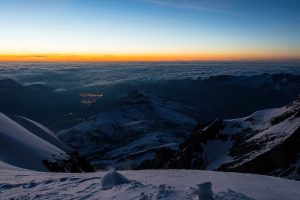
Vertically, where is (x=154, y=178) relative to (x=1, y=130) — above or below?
above

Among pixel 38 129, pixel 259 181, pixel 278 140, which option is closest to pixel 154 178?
pixel 259 181

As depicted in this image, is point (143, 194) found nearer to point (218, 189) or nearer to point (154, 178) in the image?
point (218, 189)

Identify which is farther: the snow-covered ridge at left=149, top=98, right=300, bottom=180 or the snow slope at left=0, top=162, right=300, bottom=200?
the snow-covered ridge at left=149, top=98, right=300, bottom=180

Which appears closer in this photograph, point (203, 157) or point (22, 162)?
point (22, 162)

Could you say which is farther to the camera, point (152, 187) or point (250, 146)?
point (250, 146)

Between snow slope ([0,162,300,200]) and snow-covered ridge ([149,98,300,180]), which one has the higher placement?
snow slope ([0,162,300,200])

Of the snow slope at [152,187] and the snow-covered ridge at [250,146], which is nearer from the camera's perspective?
the snow slope at [152,187]

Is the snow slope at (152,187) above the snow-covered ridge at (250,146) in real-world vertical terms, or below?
above

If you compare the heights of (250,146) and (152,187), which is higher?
(152,187)
